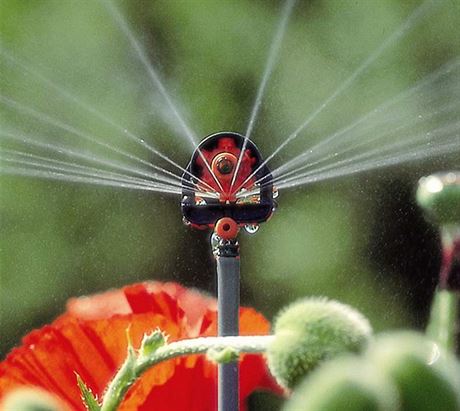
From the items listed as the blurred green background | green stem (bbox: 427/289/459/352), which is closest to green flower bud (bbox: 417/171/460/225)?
green stem (bbox: 427/289/459/352)

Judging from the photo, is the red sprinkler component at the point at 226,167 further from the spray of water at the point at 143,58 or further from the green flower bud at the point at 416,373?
the spray of water at the point at 143,58

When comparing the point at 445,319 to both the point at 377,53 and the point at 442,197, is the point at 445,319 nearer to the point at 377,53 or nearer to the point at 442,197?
the point at 442,197

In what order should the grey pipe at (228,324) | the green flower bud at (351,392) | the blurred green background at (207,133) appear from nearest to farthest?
the green flower bud at (351,392), the grey pipe at (228,324), the blurred green background at (207,133)

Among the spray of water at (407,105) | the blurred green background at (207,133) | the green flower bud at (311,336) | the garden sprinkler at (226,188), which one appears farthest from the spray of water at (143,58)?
the green flower bud at (311,336)

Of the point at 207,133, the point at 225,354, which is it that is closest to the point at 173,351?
the point at 225,354

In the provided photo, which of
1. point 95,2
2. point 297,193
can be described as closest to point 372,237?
point 297,193

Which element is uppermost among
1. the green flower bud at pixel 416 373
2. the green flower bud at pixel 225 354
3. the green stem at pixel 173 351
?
the green stem at pixel 173 351

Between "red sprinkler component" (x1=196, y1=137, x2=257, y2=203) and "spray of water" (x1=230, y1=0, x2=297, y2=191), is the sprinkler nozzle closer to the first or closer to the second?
"red sprinkler component" (x1=196, y1=137, x2=257, y2=203)
